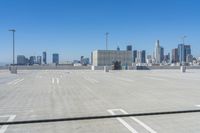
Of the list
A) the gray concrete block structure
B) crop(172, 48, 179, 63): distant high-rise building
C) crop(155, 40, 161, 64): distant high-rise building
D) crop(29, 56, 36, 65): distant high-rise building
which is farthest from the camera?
crop(155, 40, 161, 64): distant high-rise building

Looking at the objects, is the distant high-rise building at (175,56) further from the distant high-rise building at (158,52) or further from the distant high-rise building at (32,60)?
the distant high-rise building at (32,60)

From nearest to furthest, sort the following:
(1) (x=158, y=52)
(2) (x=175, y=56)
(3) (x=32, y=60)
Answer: (3) (x=32, y=60) → (2) (x=175, y=56) → (1) (x=158, y=52)

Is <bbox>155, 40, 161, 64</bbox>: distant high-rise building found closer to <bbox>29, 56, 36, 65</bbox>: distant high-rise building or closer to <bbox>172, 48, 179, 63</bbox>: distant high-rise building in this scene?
<bbox>172, 48, 179, 63</bbox>: distant high-rise building

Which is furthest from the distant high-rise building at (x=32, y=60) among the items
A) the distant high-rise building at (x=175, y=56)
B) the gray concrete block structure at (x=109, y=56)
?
the distant high-rise building at (x=175, y=56)

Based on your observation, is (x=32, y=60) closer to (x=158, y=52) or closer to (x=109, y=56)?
(x=109, y=56)

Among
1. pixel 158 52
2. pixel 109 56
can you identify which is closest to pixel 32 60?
pixel 109 56

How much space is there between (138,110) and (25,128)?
4.49 metres

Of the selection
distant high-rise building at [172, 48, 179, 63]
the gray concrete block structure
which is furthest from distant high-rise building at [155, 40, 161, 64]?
the gray concrete block structure

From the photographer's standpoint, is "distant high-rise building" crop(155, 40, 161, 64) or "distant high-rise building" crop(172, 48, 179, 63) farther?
"distant high-rise building" crop(155, 40, 161, 64)

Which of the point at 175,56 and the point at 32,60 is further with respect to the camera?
the point at 175,56

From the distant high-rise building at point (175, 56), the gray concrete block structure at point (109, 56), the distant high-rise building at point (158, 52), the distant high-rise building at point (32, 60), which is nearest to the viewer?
the gray concrete block structure at point (109, 56)

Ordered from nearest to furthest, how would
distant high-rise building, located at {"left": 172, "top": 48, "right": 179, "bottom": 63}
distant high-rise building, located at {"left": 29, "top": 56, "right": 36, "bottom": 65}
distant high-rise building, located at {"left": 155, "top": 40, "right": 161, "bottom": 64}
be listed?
1. distant high-rise building, located at {"left": 29, "top": 56, "right": 36, "bottom": 65}
2. distant high-rise building, located at {"left": 172, "top": 48, "right": 179, "bottom": 63}
3. distant high-rise building, located at {"left": 155, "top": 40, "right": 161, "bottom": 64}

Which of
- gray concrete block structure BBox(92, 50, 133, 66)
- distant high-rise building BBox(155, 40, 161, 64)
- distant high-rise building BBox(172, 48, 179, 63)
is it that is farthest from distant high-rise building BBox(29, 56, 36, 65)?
distant high-rise building BBox(172, 48, 179, 63)

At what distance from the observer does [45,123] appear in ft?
26.5
